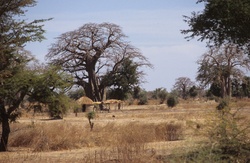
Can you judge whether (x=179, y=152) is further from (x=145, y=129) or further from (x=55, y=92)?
(x=55, y=92)

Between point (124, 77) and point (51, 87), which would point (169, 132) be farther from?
point (124, 77)

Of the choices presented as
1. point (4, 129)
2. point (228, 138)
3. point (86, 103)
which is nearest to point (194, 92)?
point (86, 103)

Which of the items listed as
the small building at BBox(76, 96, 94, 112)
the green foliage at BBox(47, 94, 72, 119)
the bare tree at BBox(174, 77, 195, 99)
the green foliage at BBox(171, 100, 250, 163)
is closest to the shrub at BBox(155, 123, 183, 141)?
the green foliage at BBox(47, 94, 72, 119)

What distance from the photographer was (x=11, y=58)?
1883 cm

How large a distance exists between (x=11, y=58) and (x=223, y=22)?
10476 mm

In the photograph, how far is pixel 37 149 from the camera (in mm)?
16750

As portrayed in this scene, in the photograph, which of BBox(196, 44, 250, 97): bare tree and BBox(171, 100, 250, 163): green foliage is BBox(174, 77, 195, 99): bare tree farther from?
BBox(171, 100, 250, 163): green foliage

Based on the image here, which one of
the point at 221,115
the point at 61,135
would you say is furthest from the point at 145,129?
the point at 221,115

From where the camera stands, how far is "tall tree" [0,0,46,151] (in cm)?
1429

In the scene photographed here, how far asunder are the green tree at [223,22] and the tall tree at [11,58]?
20.7 ft

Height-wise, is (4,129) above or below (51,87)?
below

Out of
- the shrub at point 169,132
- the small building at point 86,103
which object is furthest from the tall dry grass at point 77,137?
the small building at point 86,103

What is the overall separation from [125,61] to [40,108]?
166 feet

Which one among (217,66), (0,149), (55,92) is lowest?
(0,149)
